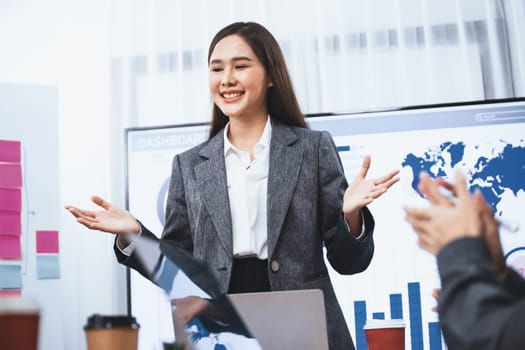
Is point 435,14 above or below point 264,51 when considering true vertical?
above

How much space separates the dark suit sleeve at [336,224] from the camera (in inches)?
66.7

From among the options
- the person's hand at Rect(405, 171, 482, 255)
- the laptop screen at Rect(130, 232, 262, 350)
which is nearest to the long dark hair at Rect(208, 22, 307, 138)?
the laptop screen at Rect(130, 232, 262, 350)

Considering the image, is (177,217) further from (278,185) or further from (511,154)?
(511,154)

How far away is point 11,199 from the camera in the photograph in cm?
303

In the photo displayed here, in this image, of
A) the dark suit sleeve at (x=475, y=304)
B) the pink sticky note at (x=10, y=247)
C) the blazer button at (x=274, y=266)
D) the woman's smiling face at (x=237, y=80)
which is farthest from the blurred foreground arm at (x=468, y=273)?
the pink sticky note at (x=10, y=247)

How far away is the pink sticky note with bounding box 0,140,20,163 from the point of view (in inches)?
120

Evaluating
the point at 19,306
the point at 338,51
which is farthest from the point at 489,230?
the point at 338,51

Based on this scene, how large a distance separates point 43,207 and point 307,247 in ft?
5.25

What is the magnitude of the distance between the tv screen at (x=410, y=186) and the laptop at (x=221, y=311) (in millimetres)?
1776

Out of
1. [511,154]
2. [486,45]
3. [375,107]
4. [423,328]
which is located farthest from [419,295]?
[486,45]

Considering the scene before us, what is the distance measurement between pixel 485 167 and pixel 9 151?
197cm

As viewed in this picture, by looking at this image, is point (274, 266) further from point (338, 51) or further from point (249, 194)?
point (338, 51)

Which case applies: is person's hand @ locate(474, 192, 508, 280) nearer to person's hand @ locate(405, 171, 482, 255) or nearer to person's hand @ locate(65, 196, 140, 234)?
person's hand @ locate(405, 171, 482, 255)

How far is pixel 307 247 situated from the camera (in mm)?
1860
